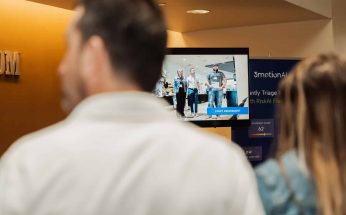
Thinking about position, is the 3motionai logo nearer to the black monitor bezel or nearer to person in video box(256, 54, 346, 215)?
the black monitor bezel

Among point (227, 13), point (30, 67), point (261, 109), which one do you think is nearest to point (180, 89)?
point (261, 109)

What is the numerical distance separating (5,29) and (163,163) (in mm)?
4753

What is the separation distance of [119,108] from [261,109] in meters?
4.77

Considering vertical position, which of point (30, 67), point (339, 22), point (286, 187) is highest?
point (339, 22)

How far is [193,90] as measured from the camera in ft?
16.1

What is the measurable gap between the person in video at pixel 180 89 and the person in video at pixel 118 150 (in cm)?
364

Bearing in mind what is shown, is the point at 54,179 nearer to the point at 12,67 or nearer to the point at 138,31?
the point at 138,31

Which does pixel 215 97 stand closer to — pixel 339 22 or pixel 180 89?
pixel 180 89

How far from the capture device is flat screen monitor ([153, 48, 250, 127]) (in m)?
4.86

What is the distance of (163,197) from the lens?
1064 mm

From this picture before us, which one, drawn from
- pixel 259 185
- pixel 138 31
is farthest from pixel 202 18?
pixel 138 31

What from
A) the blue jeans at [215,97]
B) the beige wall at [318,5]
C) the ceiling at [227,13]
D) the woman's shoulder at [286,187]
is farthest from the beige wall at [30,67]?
the woman's shoulder at [286,187]

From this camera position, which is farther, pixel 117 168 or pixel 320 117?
pixel 320 117

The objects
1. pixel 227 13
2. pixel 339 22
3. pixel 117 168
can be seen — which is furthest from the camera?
pixel 339 22
